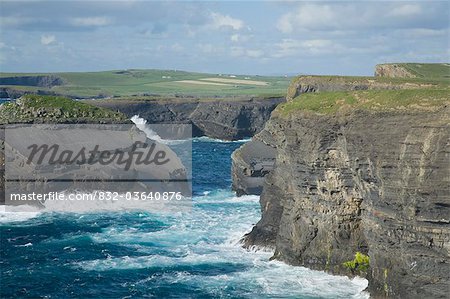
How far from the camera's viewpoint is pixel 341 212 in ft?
164

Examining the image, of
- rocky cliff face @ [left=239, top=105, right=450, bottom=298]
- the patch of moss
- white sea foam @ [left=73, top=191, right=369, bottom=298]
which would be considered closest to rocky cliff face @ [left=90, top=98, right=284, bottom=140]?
white sea foam @ [left=73, top=191, right=369, bottom=298]

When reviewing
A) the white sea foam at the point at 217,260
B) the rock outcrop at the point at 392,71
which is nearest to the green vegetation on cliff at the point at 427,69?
the rock outcrop at the point at 392,71

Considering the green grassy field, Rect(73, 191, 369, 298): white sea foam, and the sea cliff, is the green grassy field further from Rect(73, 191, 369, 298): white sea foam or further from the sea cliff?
the sea cliff

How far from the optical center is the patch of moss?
4945 centimetres

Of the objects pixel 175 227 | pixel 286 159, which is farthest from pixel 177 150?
pixel 286 159

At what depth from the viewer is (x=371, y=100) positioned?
47.3m

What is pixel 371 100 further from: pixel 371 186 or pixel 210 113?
pixel 210 113

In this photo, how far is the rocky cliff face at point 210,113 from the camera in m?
178

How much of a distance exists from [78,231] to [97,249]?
775cm

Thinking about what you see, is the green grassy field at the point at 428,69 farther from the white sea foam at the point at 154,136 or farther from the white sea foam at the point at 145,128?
the white sea foam at the point at 145,128

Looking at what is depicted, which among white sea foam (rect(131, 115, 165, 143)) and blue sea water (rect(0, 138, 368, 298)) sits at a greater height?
white sea foam (rect(131, 115, 165, 143))

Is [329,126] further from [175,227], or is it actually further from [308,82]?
[308,82]

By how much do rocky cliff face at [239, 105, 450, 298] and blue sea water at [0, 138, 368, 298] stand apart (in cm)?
277

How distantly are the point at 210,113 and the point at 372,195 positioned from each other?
450 feet
